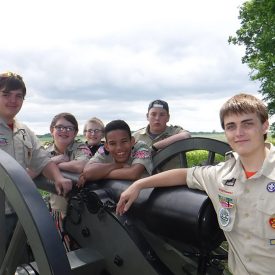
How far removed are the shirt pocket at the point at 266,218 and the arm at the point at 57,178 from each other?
59.0 inches

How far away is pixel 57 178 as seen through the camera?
9.96 ft

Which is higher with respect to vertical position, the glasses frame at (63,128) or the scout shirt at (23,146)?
the glasses frame at (63,128)

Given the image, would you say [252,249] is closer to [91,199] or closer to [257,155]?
[257,155]

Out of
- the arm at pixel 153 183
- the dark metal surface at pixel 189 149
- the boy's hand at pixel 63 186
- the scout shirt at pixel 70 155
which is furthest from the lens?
the scout shirt at pixel 70 155

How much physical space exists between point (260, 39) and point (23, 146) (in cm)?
1802

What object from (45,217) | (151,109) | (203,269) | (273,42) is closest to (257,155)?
(203,269)

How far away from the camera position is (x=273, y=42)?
18.8m

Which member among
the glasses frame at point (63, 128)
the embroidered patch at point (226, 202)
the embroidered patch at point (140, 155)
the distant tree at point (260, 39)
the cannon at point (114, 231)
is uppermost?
the distant tree at point (260, 39)

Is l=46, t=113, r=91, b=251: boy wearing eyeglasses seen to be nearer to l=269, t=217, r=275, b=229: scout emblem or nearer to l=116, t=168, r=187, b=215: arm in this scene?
l=116, t=168, r=187, b=215: arm

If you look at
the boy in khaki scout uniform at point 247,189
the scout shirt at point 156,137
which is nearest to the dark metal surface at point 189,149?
the boy in khaki scout uniform at point 247,189

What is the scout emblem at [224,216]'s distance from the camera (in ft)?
6.19

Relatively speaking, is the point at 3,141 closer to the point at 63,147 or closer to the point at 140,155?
the point at 63,147

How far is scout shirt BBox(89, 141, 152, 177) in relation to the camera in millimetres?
2918

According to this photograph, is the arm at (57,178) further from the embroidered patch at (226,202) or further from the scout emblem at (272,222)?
the scout emblem at (272,222)
